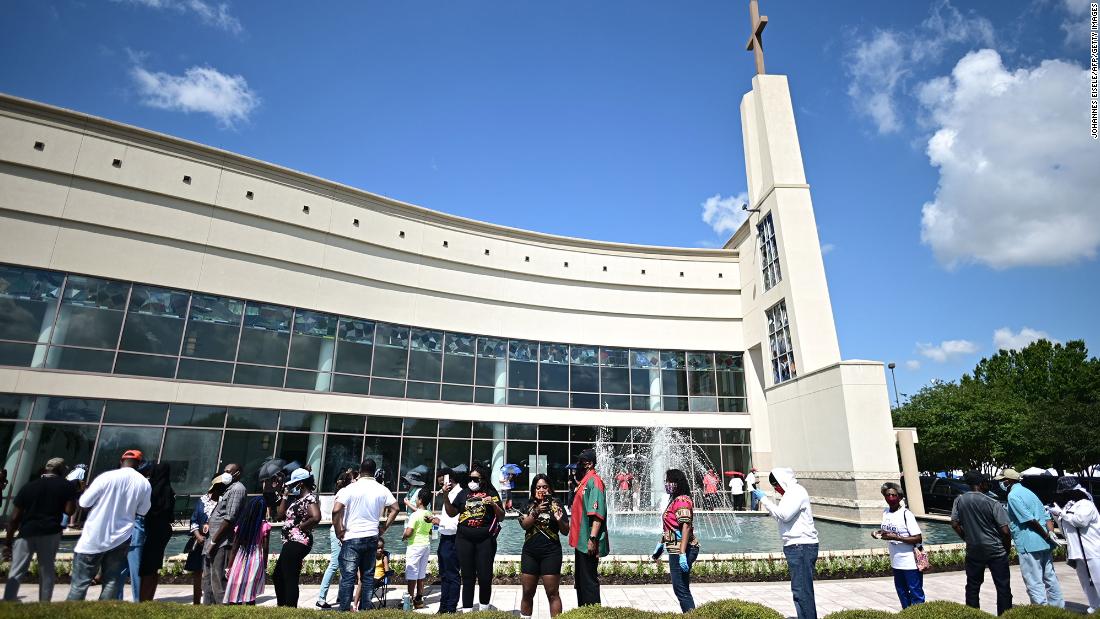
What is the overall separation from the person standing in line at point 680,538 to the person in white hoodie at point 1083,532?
186 inches

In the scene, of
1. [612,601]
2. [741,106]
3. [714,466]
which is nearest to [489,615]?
[612,601]

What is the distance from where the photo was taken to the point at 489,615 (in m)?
4.64

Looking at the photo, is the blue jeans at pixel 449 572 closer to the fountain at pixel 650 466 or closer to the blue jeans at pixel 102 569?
the blue jeans at pixel 102 569

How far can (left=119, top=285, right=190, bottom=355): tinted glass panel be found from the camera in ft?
56.9

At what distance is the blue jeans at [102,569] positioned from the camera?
17.7 ft

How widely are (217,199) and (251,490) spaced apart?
34.0ft

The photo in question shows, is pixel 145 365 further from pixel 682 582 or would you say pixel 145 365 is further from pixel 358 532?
pixel 682 582

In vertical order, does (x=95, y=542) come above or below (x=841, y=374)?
below

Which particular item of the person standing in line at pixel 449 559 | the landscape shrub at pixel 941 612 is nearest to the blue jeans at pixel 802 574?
the landscape shrub at pixel 941 612

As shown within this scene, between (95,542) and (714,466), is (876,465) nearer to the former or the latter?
(714,466)

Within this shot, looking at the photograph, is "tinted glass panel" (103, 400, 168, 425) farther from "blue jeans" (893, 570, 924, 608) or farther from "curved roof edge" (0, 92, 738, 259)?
"blue jeans" (893, 570, 924, 608)

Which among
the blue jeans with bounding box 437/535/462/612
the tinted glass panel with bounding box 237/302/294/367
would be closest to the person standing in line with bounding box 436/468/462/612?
the blue jeans with bounding box 437/535/462/612

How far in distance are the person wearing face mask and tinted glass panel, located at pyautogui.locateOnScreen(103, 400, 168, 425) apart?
52.4 ft

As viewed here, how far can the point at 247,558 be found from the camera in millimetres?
5891
